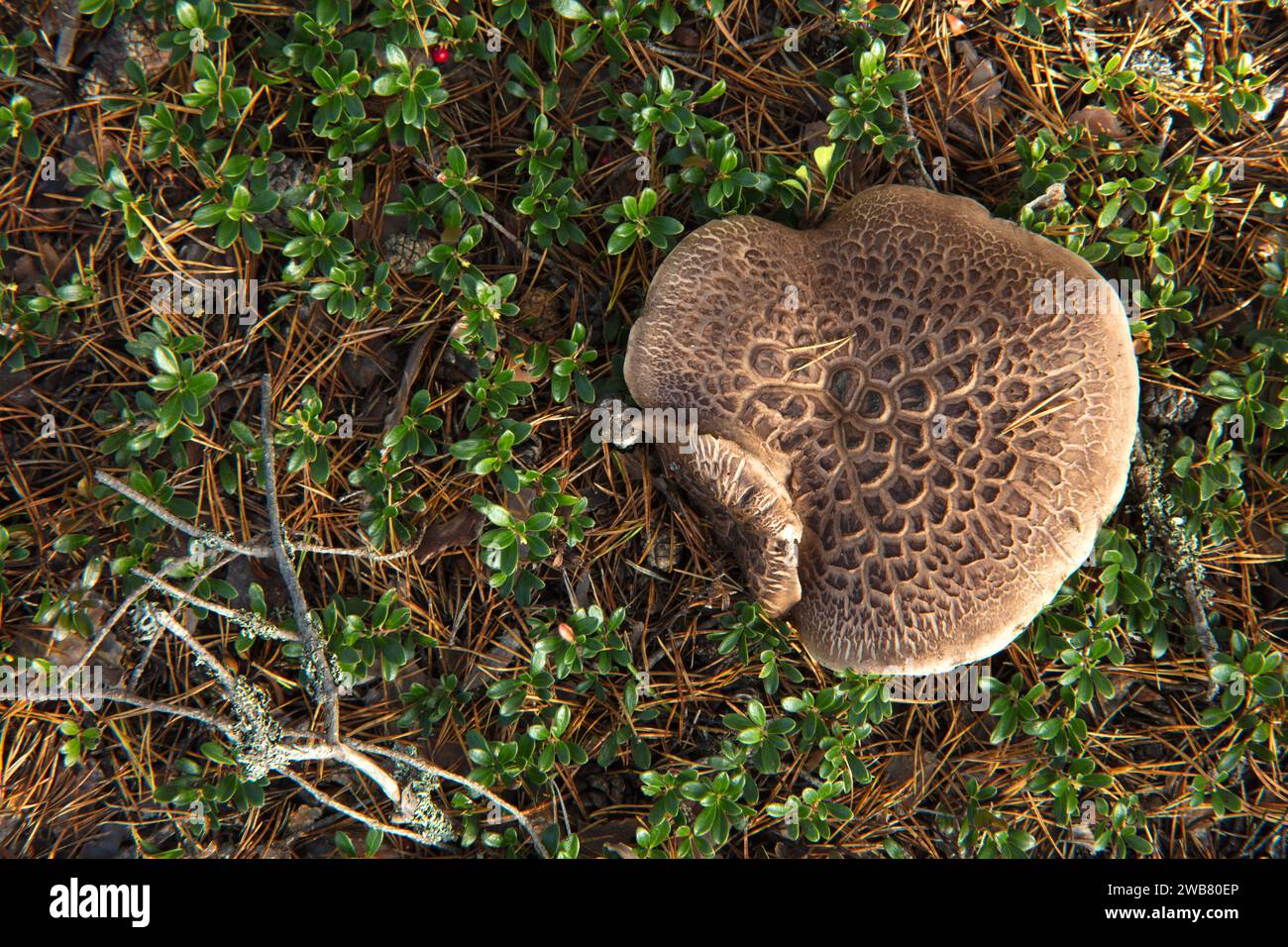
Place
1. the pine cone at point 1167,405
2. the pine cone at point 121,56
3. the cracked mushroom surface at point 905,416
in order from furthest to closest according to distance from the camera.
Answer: the pine cone at point 1167,405
the pine cone at point 121,56
the cracked mushroom surface at point 905,416

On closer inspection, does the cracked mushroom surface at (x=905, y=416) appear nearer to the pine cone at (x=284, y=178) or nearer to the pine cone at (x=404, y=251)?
the pine cone at (x=404, y=251)

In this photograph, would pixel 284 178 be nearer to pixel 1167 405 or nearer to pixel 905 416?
pixel 905 416

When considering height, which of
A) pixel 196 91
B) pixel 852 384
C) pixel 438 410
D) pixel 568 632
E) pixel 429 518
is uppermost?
pixel 196 91

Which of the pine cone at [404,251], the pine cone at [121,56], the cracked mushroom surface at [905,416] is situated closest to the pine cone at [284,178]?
the pine cone at [404,251]

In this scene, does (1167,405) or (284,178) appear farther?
(1167,405)

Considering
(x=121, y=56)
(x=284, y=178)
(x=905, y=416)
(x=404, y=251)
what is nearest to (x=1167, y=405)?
(x=905, y=416)

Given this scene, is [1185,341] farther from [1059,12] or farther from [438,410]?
[438,410]

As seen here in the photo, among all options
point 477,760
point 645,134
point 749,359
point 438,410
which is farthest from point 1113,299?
point 477,760

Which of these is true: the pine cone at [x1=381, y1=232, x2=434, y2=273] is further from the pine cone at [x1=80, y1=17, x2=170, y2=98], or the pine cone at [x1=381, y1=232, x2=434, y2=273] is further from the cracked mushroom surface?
the pine cone at [x1=80, y1=17, x2=170, y2=98]

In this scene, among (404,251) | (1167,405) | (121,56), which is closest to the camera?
(121,56)
